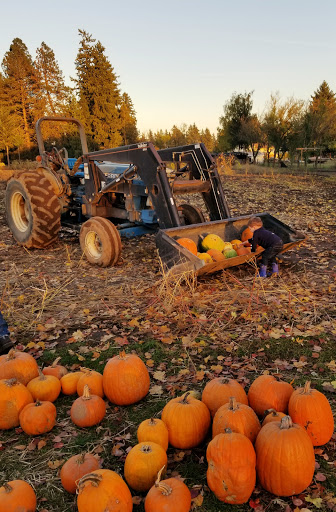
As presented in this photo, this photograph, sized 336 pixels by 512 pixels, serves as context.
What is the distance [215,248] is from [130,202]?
2.15m

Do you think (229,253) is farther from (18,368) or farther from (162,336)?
(18,368)

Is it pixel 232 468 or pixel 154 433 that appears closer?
pixel 232 468

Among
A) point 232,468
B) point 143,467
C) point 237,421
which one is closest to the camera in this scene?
point 232,468

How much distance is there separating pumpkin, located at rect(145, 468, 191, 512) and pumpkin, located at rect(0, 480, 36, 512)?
2.23 feet

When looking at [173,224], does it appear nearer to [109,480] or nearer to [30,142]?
[109,480]

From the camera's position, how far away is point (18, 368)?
3.42 m

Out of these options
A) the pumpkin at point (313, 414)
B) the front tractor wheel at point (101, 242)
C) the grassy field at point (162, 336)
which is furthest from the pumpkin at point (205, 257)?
the pumpkin at point (313, 414)

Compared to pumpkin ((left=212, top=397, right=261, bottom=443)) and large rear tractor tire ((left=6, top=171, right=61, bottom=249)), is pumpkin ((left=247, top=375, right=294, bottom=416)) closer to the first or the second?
pumpkin ((left=212, top=397, right=261, bottom=443))

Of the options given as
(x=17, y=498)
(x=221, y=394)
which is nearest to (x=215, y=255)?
(x=221, y=394)

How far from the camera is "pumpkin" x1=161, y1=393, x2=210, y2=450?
2758mm

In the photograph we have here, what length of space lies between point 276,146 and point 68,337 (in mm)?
36239

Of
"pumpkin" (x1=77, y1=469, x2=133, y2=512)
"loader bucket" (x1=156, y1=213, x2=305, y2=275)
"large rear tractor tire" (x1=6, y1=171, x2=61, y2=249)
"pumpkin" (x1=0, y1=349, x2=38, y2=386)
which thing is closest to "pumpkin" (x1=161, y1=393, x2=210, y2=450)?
"pumpkin" (x1=77, y1=469, x2=133, y2=512)

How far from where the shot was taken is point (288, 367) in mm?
3881

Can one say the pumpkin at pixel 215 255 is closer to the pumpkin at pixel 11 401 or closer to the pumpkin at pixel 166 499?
the pumpkin at pixel 11 401
